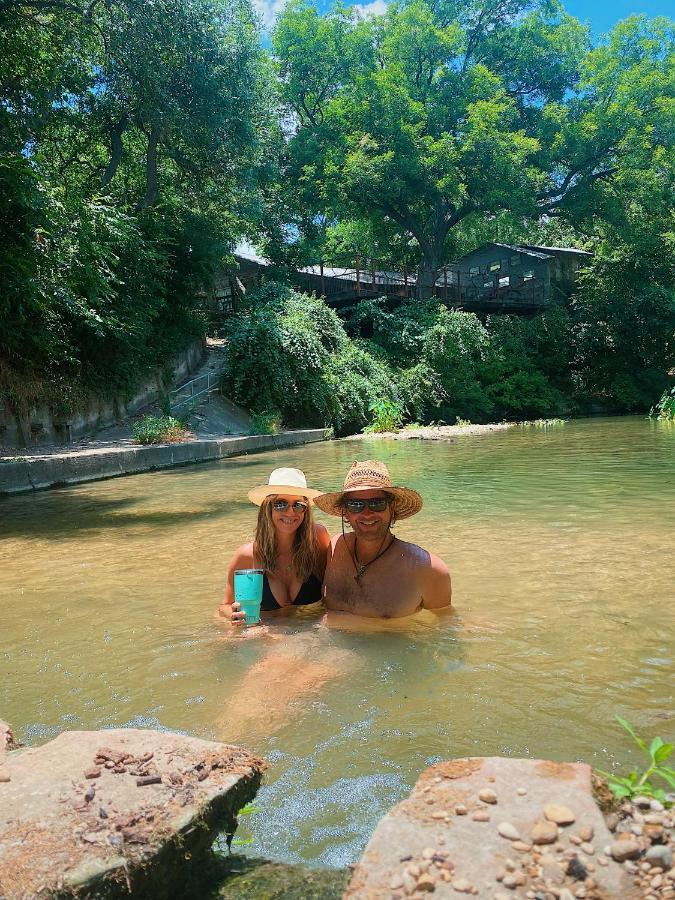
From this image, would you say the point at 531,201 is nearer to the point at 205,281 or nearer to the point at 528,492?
the point at 205,281

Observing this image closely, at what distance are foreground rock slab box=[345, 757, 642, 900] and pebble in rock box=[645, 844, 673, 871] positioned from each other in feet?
0.24

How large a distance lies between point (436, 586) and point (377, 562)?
0.41m

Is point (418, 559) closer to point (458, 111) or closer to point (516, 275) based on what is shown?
point (458, 111)

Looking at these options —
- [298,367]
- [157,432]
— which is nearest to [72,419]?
[157,432]

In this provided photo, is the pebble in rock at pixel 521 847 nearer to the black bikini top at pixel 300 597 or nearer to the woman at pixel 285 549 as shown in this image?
the woman at pixel 285 549

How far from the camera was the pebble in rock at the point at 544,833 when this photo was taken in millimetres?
1555

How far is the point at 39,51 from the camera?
59.5 feet

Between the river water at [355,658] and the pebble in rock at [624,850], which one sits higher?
the pebble in rock at [624,850]

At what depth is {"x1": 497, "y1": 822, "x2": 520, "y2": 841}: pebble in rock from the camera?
5.16ft

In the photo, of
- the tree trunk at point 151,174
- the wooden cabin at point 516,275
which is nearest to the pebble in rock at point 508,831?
the tree trunk at point 151,174

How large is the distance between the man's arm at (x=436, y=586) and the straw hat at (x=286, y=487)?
835 millimetres

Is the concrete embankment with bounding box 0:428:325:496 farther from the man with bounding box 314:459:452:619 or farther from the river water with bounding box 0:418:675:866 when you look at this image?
the man with bounding box 314:459:452:619

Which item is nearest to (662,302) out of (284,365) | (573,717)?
(284,365)

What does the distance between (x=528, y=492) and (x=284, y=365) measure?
15.1 meters
